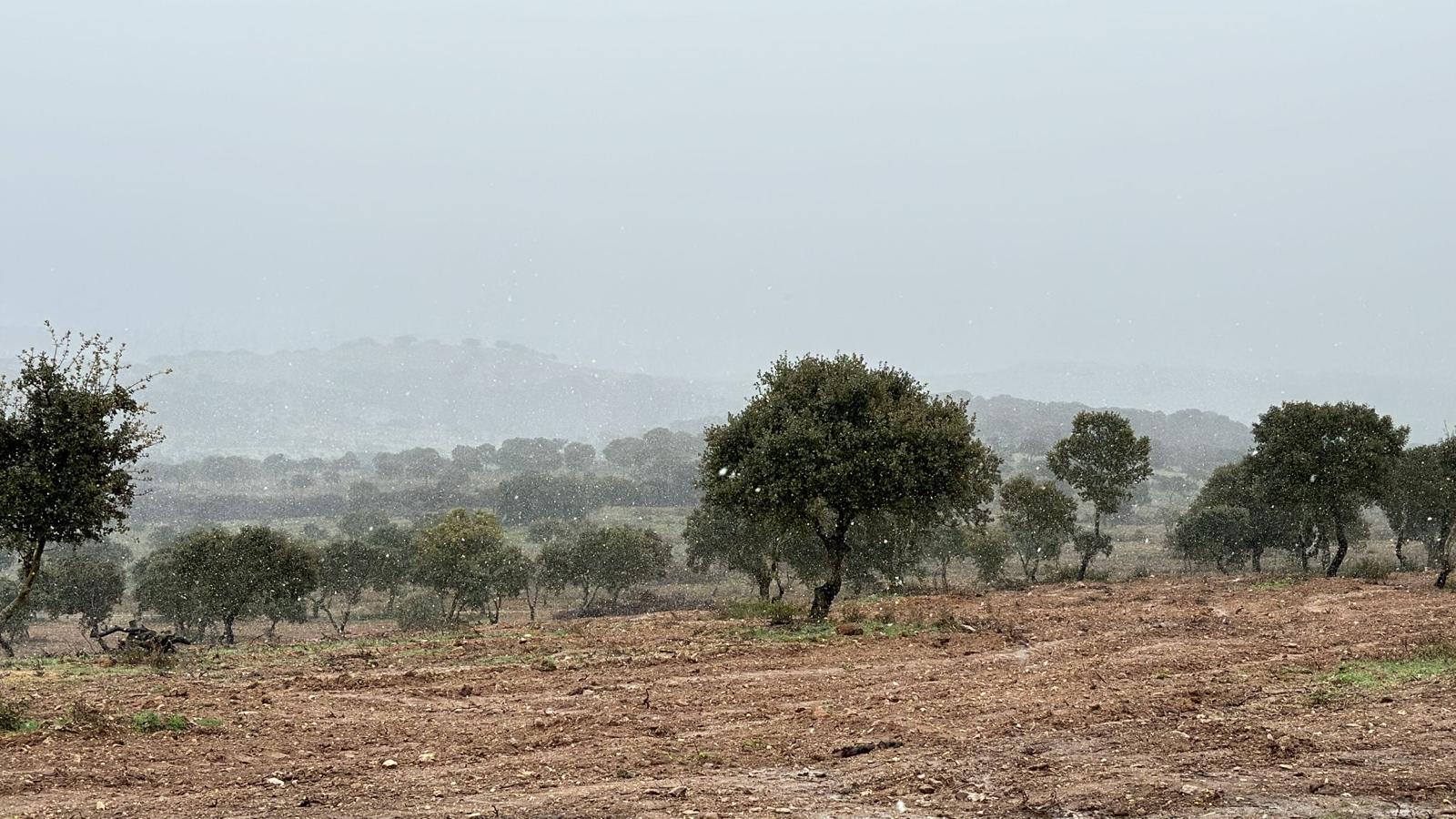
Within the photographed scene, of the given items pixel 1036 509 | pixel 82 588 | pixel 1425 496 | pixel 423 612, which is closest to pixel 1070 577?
pixel 1036 509

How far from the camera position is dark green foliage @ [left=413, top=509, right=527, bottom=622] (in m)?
59.9

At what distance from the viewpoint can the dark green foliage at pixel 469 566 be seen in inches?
2357

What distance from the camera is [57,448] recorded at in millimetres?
16859

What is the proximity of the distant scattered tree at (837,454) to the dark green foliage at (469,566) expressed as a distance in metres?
33.8

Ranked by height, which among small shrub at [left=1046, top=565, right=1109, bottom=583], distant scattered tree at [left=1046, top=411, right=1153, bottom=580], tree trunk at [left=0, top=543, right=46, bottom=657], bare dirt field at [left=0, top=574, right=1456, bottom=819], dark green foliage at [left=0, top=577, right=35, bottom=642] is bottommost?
dark green foliage at [left=0, top=577, right=35, bottom=642]

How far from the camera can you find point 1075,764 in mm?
11398

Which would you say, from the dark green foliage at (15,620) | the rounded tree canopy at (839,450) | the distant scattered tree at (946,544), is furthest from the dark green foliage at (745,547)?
the dark green foliage at (15,620)

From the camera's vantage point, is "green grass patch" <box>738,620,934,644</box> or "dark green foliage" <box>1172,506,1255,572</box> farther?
"dark green foliage" <box>1172,506,1255,572</box>

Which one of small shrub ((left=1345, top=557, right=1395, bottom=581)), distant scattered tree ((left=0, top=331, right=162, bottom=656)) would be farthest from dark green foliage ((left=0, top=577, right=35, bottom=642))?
small shrub ((left=1345, top=557, right=1395, bottom=581))

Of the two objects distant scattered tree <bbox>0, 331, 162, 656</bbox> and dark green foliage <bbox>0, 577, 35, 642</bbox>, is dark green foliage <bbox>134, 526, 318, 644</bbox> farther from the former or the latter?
distant scattered tree <bbox>0, 331, 162, 656</bbox>

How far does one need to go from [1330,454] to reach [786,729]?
46.1 m

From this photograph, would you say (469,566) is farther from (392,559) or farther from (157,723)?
(157,723)

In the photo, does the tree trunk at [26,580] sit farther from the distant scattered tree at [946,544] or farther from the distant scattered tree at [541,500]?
the distant scattered tree at [541,500]

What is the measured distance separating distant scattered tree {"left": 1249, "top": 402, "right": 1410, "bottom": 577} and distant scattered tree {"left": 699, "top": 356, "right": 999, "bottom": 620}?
2595 centimetres
